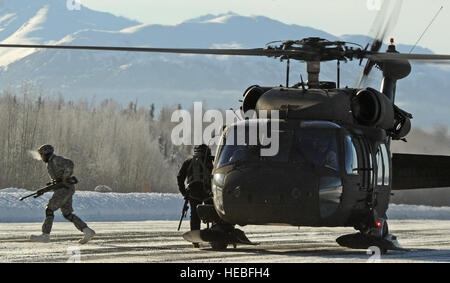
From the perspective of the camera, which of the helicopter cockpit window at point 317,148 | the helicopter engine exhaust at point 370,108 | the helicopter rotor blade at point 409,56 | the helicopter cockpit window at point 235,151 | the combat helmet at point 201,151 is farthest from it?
the combat helmet at point 201,151

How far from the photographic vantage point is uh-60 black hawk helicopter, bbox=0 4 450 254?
15.2 metres

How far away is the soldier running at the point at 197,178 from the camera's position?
57.2 ft

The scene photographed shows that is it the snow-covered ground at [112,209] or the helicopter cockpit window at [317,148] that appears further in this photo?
the snow-covered ground at [112,209]

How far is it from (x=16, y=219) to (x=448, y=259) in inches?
573

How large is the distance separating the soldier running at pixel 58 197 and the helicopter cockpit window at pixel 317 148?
175 inches

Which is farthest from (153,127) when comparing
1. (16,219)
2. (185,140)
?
(16,219)

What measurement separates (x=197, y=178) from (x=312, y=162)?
2711 millimetres

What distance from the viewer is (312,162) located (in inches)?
614

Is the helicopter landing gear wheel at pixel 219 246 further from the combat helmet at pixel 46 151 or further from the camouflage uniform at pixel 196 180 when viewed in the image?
the combat helmet at pixel 46 151

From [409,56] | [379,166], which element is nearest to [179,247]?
[379,166]

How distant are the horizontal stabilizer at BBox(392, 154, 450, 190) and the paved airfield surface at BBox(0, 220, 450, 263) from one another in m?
1.33

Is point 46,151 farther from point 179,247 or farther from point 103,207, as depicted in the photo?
point 103,207

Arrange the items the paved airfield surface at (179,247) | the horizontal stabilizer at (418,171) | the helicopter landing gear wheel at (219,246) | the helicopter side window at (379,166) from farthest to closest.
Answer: the horizontal stabilizer at (418,171)
the helicopter side window at (379,166)
the helicopter landing gear wheel at (219,246)
the paved airfield surface at (179,247)

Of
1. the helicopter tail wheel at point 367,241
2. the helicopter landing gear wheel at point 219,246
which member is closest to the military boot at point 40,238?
the helicopter landing gear wheel at point 219,246
